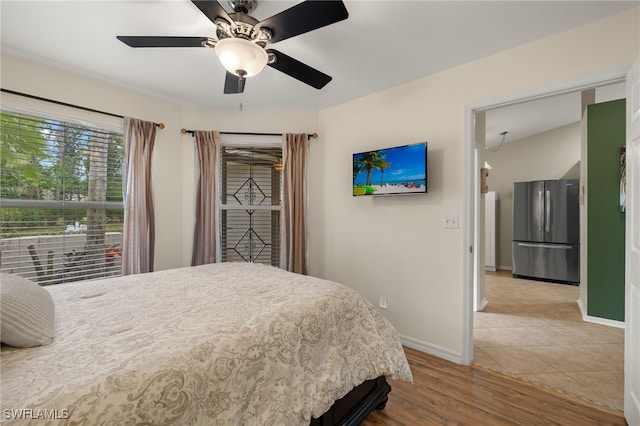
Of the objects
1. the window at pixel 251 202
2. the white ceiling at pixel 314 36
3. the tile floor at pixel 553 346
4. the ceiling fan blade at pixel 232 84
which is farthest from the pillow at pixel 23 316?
the tile floor at pixel 553 346

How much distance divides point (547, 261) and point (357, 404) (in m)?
5.21

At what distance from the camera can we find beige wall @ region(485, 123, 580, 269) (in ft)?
18.0

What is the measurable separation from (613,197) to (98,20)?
4.96 m

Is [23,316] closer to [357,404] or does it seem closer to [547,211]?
[357,404]

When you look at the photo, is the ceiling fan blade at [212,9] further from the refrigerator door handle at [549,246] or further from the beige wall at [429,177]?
the refrigerator door handle at [549,246]

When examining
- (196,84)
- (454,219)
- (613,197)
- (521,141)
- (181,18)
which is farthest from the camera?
(521,141)

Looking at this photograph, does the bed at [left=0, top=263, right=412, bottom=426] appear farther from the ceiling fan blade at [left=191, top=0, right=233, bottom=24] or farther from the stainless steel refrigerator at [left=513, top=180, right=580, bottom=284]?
the stainless steel refrigerator at [left=513, top=180, right=580, bottom=284]

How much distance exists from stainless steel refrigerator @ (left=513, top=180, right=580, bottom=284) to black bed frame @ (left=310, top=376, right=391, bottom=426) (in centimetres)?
491

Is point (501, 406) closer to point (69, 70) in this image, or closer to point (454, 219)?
point (454, 219)

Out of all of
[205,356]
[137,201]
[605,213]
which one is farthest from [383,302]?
[605,213]

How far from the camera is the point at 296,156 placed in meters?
3.31

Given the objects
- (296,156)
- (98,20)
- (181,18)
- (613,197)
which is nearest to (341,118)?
(296,156)

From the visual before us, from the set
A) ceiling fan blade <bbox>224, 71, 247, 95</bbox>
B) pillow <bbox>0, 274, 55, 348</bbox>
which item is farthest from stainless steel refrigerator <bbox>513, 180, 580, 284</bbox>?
pillow <bbox>0, 274, 55, 348</bbox>

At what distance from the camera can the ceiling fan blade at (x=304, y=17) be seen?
1.23 metres
